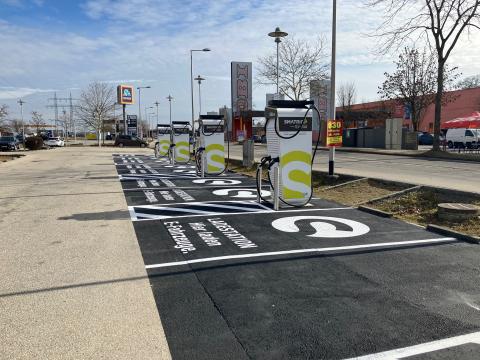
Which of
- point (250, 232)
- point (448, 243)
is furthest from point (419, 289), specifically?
point (250, 232)

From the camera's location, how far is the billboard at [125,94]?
78.4 m

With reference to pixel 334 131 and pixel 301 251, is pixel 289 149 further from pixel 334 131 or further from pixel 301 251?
pixel 334 131

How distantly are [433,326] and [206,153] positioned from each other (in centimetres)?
1239

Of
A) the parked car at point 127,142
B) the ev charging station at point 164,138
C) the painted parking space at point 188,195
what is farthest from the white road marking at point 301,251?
the parked car at point 127,142

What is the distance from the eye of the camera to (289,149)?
8.80m

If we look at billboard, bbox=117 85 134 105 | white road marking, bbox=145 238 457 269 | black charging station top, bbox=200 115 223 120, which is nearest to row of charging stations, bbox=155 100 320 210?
white road marking, bbox=145 238 457 269

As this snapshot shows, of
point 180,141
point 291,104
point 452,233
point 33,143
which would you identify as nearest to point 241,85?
point 180,141

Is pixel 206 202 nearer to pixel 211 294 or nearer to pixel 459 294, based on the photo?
pixel 211 294

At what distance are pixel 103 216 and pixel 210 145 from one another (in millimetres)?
7709

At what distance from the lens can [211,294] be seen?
413 cm

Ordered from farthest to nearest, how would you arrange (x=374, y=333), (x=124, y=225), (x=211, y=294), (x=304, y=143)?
(x=304, y=143), (x=124, y=225), (x=211, y=294), (x=374, y=333)

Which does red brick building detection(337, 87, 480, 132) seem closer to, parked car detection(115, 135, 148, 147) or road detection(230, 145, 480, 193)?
parked car detection(115, 135, 148, 147)

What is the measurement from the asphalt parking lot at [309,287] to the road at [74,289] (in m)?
0.22

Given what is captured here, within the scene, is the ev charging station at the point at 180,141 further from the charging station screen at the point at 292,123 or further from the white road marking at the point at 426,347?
the white road marking at the point at 426,347
